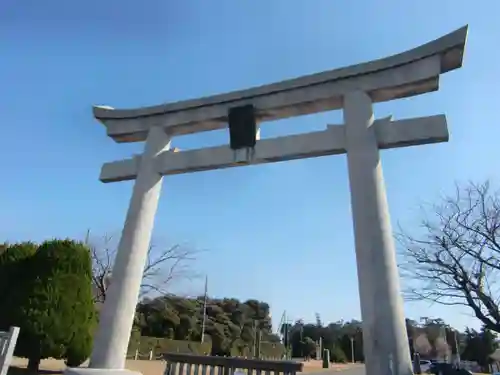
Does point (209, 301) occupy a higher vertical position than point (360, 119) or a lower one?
higher

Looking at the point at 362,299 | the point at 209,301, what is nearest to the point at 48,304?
the point at 362,299

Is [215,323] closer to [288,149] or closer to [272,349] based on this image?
[272,349]

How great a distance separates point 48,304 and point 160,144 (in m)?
5.57

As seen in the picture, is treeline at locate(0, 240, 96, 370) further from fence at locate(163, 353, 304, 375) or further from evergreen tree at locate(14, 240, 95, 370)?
fence at locate(163, 353, 304, 375)

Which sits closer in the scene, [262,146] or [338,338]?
[262,146]

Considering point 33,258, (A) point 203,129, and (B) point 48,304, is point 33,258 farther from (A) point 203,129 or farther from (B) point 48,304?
(A) point 203,129

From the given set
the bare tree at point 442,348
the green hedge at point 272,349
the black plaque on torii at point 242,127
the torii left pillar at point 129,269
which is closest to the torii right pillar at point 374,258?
the black plaque on torii at point 242,127

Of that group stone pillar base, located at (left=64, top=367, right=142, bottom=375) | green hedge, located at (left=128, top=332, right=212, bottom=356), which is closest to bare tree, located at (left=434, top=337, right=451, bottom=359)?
green hedge, located at (left=128, top=332, right=212, bottom=356)

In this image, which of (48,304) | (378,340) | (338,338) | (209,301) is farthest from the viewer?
(338,338)

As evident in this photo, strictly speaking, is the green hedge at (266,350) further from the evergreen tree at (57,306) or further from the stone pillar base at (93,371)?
the stone pillar base at (93,371)

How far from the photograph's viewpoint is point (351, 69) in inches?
264

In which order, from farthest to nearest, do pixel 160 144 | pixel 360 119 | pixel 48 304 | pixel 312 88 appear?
1. pixel 48 304
2. pixel 160 144
3. pixel 312 88
4. pixel 360 119

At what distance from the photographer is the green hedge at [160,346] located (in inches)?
911

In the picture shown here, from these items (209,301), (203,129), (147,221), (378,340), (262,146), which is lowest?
(378,340)
